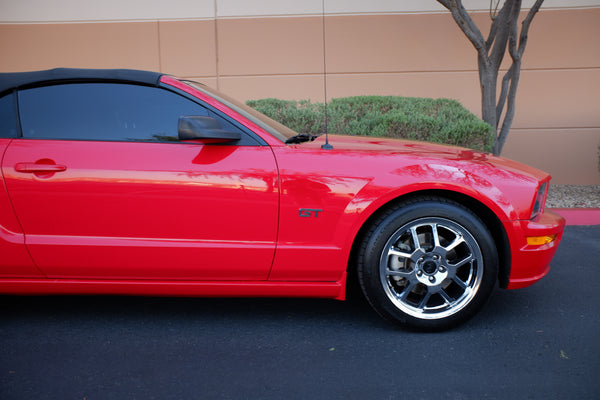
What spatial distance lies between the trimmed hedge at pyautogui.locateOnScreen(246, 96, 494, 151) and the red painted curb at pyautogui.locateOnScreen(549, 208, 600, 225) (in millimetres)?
1201

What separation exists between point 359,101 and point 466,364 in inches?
195

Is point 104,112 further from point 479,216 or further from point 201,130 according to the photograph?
point 479,216

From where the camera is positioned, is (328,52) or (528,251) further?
(328,52)

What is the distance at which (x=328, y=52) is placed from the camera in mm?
9031

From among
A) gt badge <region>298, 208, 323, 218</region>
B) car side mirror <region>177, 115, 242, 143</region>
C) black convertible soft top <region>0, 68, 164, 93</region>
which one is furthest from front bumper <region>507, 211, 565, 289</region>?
black convertible soft top <region>0, 68, 164, 93</region>

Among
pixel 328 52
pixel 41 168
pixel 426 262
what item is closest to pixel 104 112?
pixel 41 168

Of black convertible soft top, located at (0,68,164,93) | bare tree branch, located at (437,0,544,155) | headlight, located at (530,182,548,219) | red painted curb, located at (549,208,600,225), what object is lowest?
red painted curb, located at (549,208,600,225)

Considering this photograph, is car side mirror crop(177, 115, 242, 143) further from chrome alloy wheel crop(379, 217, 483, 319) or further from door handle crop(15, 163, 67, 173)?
chrome alloy wheel crop(379, 217, 483, 319)

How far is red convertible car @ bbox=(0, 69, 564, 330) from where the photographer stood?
3.01 metres

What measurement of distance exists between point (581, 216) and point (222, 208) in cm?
479

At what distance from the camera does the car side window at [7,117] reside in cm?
312

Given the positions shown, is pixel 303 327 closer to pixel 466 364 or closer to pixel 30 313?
pixel 466 364

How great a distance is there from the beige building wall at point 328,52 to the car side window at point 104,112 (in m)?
5.98

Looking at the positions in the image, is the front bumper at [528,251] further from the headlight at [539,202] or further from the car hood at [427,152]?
the car hood at [427,152]
